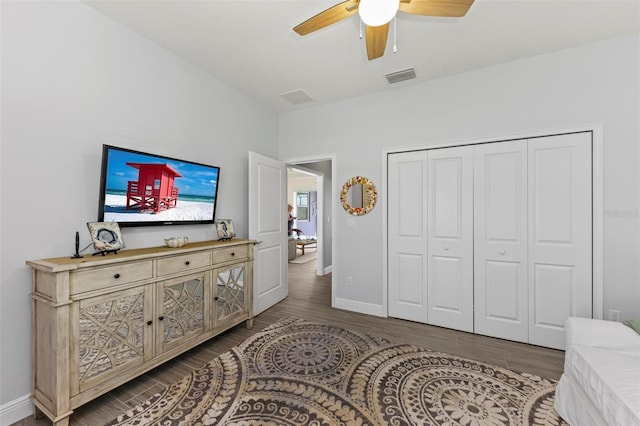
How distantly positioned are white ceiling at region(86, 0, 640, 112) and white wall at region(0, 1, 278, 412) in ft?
0.88

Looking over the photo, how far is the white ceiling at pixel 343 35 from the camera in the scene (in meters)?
2.00

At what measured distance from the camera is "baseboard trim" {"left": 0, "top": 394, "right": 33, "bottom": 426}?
1607 millimetres

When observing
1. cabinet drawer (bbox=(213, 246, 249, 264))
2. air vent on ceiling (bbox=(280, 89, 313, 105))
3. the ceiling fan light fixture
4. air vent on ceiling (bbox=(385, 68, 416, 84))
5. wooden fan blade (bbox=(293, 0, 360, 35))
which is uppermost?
air vent on ceiling (bbox=(385, 68, 416, 84))

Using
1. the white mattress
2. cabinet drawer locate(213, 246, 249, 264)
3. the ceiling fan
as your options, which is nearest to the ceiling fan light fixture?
the ceiling fan

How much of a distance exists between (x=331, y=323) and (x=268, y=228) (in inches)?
57.6

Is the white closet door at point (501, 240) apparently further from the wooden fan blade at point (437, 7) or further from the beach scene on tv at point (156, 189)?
the beach scene on tv at point (156, 189)

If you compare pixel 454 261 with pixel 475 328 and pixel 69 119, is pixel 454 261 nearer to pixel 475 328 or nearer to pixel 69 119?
pixel 475 328

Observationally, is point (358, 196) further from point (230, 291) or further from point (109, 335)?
point (109, 335)

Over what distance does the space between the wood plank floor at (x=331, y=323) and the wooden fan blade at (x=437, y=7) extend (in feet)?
8.95

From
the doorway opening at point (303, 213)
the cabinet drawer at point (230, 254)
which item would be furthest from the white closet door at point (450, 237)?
the doorway opening at point (303, 213)

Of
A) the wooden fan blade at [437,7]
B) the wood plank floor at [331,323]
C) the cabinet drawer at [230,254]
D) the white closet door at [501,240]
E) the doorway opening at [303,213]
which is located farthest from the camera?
the doorway opening at [303,213]

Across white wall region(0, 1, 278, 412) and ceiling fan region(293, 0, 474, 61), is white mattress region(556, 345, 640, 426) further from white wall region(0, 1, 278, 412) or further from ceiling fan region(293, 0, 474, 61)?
white wall region(0, 1, 278, 412)

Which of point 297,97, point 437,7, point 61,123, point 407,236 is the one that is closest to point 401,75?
point 297,97

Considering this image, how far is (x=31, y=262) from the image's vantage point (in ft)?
5.38
